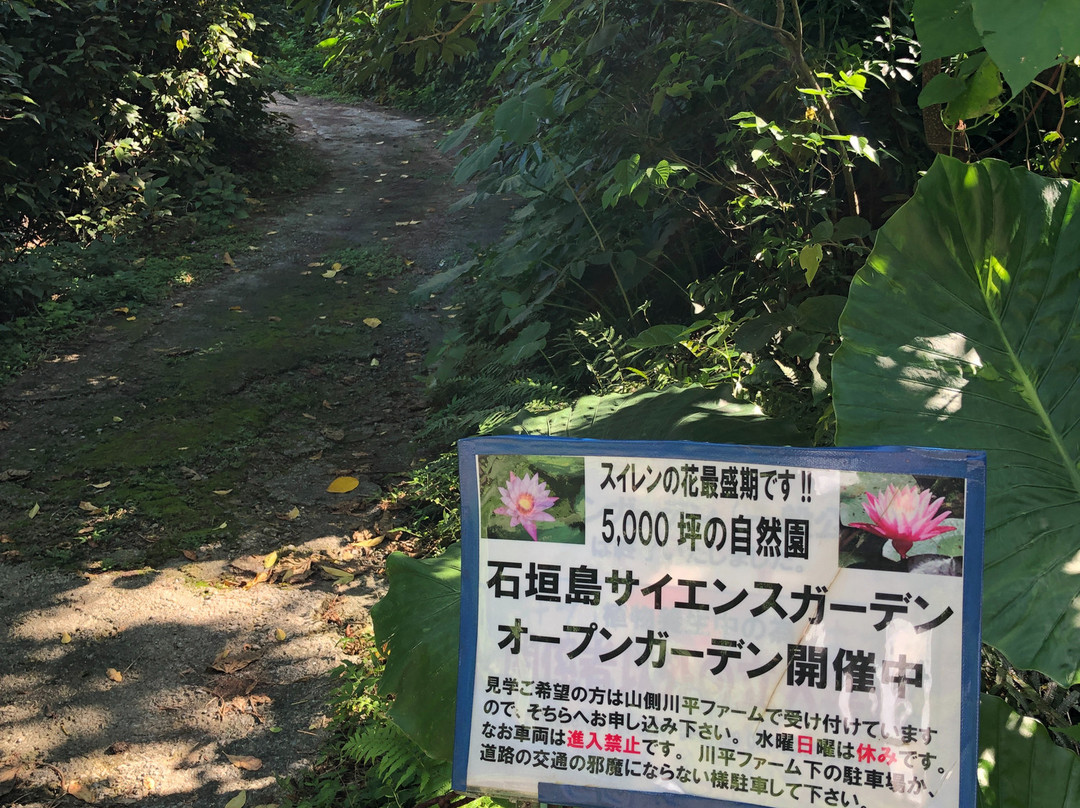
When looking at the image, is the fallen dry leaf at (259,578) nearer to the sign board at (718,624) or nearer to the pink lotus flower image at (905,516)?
the sign board at (718,624)

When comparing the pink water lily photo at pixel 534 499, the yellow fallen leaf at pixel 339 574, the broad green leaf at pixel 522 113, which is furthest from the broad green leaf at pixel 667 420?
→ the yellow fallen leaf at pixel 339 574

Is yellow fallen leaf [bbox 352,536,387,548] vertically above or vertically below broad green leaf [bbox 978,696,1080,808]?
below

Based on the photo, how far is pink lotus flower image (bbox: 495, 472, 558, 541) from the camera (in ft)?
4.15

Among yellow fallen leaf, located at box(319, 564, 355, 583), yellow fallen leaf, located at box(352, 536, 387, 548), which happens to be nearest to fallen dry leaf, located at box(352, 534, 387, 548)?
yellow fallen leaf, located at box(352, 536, 387, 548)

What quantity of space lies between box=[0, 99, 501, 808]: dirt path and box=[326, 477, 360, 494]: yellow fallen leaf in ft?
0.09

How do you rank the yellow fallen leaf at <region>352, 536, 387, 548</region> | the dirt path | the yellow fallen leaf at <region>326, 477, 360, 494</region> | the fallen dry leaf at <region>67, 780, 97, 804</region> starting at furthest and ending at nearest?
the yellow fallen leaf at <region>326, 477, 360, 494</region>
the yellow fallen leaf at <region>352, 536, 387, 548</region>
the dirt path
the fallen dry leaf at <region>67, 780, 97, 804</region>

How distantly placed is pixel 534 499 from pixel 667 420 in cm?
61

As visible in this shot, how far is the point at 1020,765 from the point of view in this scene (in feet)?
4.78

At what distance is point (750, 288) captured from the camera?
340cm

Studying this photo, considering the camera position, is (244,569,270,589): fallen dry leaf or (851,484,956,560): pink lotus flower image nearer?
(851,484,956,560): pink lotus flower image

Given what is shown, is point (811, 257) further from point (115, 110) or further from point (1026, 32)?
point (115, 110)

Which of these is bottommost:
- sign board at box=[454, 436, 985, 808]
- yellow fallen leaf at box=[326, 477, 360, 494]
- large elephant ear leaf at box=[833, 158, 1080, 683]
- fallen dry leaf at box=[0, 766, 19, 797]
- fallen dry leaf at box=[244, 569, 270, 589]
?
fallen dry leaf at box=[0, 766, 19, 797]

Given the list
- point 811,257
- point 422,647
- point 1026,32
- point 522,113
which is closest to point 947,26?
point 1026,32

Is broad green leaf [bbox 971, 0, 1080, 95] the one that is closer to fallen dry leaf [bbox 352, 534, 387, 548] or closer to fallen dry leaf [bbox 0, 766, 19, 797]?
fallen dry leaf [bbox 0, 766, 19, 797]
